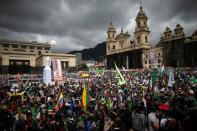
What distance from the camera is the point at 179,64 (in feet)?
179

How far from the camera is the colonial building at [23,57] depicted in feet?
165

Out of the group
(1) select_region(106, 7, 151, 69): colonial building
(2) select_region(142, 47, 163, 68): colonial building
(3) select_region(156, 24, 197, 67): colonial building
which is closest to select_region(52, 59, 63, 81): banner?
(3) select_region(156, 24, 197, 67): colonial building

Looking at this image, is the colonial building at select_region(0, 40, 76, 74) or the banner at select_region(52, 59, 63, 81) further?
the colonial building at select_region(0, 40, 76, 74)

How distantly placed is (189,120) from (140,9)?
234 ft

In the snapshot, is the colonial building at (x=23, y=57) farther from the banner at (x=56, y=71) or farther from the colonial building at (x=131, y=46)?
the banner at (x=56, y=71)

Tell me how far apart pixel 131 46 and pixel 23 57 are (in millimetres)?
37074

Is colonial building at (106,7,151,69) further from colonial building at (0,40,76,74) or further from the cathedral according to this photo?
colonial building at (0,40,76,74)

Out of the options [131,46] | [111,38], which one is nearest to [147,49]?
[131,46]

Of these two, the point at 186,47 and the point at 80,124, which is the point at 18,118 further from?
the point at 186,47

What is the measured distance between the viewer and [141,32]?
6762cm

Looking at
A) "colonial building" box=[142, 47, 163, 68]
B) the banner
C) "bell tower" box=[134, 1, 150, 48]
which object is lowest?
the banner

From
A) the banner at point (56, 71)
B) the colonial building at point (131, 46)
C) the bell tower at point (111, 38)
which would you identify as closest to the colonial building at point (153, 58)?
the colonial building at point (131, 46)

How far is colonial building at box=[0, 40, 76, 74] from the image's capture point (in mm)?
50219

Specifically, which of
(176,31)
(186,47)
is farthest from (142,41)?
(186,47)
